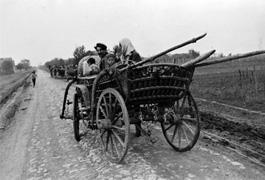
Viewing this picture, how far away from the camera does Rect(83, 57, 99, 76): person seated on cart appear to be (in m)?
6.22

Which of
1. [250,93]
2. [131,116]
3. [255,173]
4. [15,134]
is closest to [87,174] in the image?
[131,116]

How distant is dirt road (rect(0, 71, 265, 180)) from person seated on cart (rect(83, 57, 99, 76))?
63.9 inches

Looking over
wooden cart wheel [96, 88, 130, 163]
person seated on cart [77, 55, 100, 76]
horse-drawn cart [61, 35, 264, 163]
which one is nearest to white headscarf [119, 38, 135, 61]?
horse-drawn cart [61, 35, 264, 163]

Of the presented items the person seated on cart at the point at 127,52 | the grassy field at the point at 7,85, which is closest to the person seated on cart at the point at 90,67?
the person seated on cart at the point at 127,52

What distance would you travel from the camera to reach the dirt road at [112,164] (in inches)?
→ 173

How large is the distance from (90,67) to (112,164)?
2.42 meters

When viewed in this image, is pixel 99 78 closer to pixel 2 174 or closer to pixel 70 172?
pixel 70 172

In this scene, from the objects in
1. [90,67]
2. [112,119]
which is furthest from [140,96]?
[90,67]

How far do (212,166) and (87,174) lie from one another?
2.07m

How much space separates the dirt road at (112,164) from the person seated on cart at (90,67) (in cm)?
162

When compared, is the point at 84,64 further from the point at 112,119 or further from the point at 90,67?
the point at 112,119

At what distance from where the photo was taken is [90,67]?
6.39m

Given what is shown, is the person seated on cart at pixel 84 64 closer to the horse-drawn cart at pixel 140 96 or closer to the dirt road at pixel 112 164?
the horse-drawn cart at pixel 140 96

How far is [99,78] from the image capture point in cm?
509
